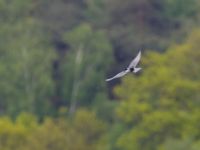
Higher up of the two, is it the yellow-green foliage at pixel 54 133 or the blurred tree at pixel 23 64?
the yellow-green foliage at pixel 54 133

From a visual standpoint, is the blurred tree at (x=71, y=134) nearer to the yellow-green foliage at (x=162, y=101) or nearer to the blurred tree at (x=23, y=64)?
the yellow-green foliage at (x=162, y=101)

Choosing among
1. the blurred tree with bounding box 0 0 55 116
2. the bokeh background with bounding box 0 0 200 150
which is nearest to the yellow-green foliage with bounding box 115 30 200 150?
the bokeh background with bounding box 0 0 200 150

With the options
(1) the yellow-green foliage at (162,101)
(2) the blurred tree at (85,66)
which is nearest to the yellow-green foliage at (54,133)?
(1) the yellow-green foliage at (162,101)

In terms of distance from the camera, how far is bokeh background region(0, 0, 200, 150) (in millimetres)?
40469

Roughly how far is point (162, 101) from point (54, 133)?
3947 millimetres

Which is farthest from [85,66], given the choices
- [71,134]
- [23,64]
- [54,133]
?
[54,133]

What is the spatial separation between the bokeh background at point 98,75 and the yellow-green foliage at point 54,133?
0.04 m

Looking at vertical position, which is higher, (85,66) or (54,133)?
(54,133)

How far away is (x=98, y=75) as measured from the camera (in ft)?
170

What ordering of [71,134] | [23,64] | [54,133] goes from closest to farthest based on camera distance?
[54,133] < [71,134] < [23,64]

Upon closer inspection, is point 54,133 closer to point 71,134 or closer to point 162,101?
point 71,134

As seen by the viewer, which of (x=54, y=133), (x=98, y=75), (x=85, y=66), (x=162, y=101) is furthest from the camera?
(x=85, y=66)

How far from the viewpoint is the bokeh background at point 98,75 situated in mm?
40469

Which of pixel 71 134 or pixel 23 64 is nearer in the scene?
pixel 71 134
